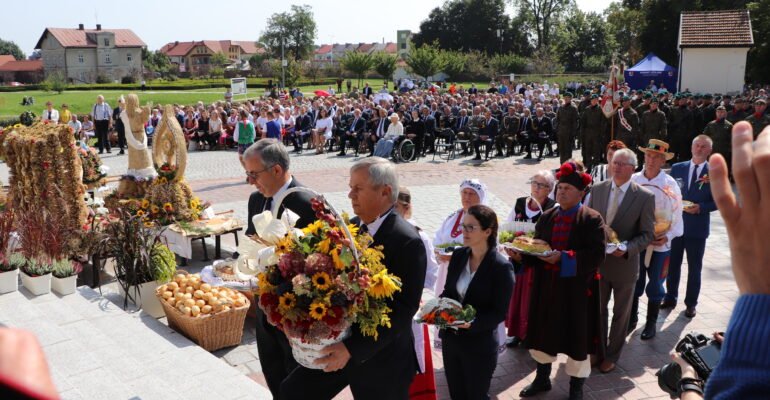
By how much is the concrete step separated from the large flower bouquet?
1969mm

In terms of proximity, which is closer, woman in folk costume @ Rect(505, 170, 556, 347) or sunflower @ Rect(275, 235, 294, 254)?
sunflower @ Rect(275, 235, 294, 254)

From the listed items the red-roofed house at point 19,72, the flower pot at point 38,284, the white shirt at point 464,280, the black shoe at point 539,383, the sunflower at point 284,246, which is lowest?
the black shoe at point 539,383

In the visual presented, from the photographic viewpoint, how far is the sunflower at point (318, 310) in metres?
3.00

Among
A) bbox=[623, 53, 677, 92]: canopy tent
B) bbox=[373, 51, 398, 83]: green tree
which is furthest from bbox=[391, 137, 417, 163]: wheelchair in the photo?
bbox=[373, 51, 398, 83]: green tree

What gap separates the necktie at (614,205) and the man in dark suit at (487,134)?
1468 cm

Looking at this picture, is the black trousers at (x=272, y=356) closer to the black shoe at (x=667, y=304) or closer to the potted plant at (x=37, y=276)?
the potted plant at (x=37, y=276)

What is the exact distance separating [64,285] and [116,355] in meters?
2.47

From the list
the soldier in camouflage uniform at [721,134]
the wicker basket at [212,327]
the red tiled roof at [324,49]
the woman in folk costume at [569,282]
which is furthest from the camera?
the red tiled roof at [324,49]

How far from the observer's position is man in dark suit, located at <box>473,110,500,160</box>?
20500 millimetres

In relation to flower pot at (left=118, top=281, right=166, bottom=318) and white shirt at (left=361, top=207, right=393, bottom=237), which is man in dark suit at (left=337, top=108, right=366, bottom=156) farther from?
white shirt at (left=361, top=207, right=393, bottom=237)

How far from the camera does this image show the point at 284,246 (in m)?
3.22

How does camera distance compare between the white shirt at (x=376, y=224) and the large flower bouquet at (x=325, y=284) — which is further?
the white shirt at (x=376, y=224)

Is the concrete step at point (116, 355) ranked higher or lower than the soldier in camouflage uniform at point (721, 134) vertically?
lower

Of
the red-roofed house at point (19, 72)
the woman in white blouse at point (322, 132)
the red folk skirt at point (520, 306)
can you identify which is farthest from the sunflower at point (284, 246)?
the red-roofed house at point (19, 72)
